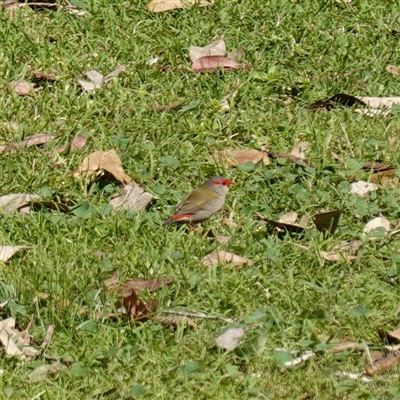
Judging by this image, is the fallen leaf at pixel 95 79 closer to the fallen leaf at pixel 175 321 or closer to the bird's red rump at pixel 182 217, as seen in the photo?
the bird's red rump at pixel 182 217

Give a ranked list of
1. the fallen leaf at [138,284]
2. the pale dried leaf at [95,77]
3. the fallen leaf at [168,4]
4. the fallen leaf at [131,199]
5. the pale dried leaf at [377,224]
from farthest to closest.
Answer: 1. the fallen leaf at [168,4]
2. the pale dried leaf at [95,77]
3. the fallen leaf at [131,199]
4. the pale dried leaf at [377,224]
5. the fallen leaf at [138,284]

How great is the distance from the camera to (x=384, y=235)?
5.92m

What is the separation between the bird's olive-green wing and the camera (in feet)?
19.4

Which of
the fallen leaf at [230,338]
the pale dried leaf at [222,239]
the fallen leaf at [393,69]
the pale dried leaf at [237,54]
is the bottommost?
the fallen leaf at [393,69]

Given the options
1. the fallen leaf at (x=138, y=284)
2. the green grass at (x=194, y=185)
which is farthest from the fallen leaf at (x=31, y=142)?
the fallen leaf at (x=138, y=284)

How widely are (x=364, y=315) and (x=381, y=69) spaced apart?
2851mm

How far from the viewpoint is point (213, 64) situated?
24.6ft

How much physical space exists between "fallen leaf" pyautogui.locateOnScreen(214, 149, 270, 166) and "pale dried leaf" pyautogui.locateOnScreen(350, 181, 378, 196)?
55 centimetres

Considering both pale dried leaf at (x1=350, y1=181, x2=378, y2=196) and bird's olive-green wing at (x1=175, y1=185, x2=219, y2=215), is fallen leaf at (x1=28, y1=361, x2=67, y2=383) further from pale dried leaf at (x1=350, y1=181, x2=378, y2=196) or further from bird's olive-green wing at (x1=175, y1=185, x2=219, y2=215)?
pale dried leaf at (x1=350, y1=181, x2=378, y2=196)

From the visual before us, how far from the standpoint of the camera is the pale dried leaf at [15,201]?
239 inches

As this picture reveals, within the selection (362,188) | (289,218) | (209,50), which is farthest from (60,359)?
(209,50)

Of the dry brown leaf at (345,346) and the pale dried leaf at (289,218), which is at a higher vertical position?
the dry brown leaf at (345,346)

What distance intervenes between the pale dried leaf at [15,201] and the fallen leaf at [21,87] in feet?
3.82

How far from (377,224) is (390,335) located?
112 centimetres
